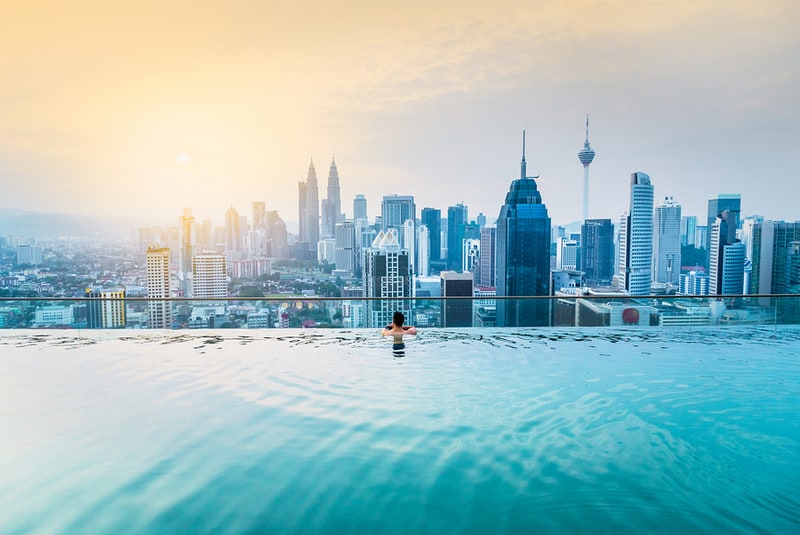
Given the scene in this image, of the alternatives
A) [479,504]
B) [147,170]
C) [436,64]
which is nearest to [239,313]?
[479,504]

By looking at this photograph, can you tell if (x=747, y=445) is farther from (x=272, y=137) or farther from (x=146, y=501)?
(x=272, y=137)

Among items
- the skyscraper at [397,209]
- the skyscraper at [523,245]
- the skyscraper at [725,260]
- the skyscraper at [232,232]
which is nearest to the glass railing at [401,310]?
the skyscraper at [725,260]

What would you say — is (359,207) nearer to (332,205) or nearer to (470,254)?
(332,205)

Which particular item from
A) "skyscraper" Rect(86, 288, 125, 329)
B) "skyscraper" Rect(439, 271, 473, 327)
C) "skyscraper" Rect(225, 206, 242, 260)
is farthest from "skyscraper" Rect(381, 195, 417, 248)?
"skyscraper" Rect(86, 288, 125, 329)

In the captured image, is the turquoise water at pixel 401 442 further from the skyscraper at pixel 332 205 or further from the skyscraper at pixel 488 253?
the skyscraper at pixel 332 205

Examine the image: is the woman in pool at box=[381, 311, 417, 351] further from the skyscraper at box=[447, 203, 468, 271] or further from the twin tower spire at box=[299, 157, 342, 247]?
the twin tower spire at box=[299, 157, 342, 247]
